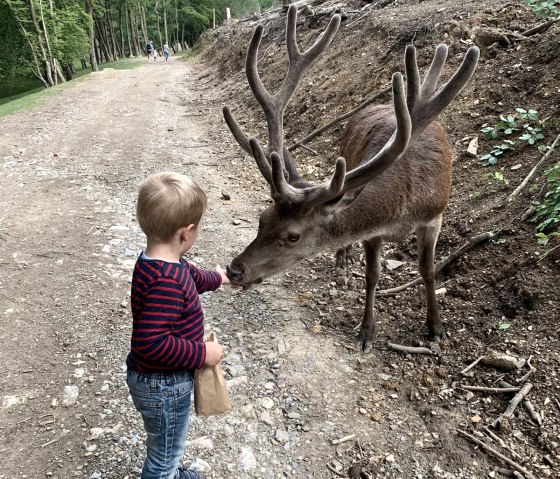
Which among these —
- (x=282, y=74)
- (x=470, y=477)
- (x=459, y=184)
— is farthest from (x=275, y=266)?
(x=282, y=74)

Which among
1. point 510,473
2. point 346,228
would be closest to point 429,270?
point 346,228

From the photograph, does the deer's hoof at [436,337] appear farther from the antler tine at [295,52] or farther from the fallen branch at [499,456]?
the antler tine at [295,52]

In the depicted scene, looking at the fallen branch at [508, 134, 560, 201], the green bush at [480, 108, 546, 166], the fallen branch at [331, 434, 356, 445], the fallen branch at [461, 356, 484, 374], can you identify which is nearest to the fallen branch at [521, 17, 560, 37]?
the green bush at [480, 108, 546, 166]

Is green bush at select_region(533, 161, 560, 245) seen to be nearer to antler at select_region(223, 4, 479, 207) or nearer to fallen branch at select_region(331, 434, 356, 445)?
antler at select_region(223, 4, 479, 207)

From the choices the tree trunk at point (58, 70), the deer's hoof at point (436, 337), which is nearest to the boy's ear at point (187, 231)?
the deer's hoof at point (436, 337)

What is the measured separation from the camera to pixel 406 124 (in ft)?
10.4

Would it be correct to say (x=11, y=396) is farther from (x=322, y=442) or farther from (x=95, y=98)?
(x=95, y=98)

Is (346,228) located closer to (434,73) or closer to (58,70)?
(434,73)

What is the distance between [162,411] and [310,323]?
2.32 m

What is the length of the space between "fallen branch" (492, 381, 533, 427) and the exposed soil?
6 cm

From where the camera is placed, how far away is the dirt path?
10.1 feet

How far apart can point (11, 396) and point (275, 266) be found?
Result: 221 centimetres

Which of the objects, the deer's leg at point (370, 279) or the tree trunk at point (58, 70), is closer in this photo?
the deer's leg at point (370, 279)

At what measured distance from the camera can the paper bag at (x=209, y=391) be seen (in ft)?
7.89
